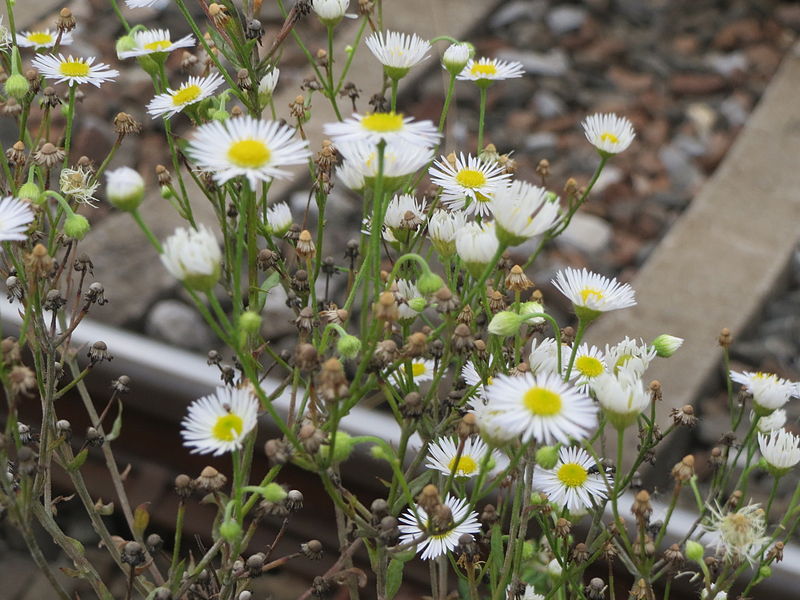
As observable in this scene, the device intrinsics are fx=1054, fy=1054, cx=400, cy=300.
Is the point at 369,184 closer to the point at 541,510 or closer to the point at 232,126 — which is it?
the point at 232,126

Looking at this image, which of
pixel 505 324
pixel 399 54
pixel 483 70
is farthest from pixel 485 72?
pixel 505 324

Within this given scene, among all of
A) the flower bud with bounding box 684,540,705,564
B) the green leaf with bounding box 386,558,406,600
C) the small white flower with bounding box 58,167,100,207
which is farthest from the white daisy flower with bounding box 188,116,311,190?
the flower bud with bounding box 684,540,705,564

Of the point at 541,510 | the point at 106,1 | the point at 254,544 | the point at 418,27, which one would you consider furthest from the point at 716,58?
the point at 541,510

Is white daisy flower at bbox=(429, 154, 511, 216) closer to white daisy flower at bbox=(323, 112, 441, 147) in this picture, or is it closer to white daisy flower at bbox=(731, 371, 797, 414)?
white daisy flower at bbox=(323, 112, 441, 147)

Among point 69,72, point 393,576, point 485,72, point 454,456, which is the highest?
point 485,72

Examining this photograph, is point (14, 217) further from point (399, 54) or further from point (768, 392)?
point (768, 392)

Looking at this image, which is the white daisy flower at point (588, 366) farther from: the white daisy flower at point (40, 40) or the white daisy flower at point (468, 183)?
the white daisy flower at point (40, 40)

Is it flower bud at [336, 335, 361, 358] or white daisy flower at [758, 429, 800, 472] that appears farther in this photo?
white daisy flower at [758, 429, 800, 472]
